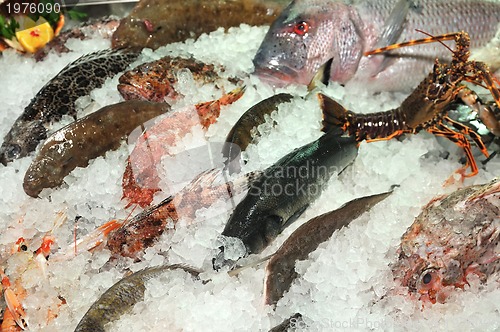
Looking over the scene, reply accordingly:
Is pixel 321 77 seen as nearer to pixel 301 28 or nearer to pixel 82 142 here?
pixel 301 28

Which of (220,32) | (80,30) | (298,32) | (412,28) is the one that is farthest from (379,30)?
(80,30)

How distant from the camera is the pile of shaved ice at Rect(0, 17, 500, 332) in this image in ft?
7.40

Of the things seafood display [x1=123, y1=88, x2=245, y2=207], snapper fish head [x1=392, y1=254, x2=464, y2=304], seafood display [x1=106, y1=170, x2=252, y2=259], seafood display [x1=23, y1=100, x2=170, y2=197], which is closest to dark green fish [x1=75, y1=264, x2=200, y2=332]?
seafood display [x1=106, y1=170, x2=252, y2=259]

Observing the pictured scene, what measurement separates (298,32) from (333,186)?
121 cm

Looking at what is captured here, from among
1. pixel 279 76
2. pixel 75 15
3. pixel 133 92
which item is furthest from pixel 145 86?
pixel 75 15

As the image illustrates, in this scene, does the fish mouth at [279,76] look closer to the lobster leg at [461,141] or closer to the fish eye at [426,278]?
the lobster leg at [461,141]

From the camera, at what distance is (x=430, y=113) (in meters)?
3.11

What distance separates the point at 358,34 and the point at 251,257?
188 centimetres

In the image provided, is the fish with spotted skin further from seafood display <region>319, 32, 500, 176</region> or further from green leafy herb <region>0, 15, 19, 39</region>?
seafood display <region>319, 32, 500, 176</region>

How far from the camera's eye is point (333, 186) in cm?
280

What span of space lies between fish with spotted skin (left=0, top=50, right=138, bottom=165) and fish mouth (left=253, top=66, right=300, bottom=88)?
972mm

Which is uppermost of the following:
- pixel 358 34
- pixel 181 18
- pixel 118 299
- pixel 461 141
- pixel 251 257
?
pixel 358 34

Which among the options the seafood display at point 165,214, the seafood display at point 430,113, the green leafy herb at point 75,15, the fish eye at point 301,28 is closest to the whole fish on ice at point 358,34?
the fish eye at point 301,28

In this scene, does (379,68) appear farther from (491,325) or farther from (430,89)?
(491,325)
